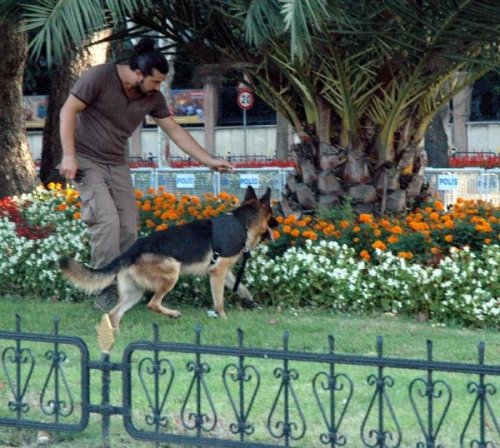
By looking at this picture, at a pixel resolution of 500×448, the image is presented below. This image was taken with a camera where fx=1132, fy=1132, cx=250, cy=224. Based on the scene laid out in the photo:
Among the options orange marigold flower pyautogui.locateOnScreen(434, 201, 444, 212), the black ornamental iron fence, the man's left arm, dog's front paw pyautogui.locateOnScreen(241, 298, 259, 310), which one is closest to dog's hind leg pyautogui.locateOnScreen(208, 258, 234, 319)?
dog's front paw pyautogui.locateOnScreen(241, 298, 259, 310)

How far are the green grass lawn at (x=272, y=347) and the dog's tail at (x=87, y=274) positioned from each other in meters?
0.38

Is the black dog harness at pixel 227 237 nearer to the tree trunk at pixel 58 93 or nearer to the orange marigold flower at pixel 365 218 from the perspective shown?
the orange marigold flower at pixel 365 218

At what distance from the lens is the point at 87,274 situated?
827 cm

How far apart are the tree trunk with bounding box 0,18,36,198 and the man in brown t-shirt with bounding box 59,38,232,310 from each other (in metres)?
5.27

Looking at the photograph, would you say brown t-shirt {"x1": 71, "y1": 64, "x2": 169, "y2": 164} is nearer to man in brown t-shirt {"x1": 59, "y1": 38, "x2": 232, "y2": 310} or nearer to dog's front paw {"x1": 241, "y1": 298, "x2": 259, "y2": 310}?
man in brown t-shirt {"x1": 59, "y1": 38, "x2": 232, "y2": 310}

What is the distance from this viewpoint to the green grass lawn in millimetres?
A: 5934

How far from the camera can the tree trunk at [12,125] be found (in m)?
14.0

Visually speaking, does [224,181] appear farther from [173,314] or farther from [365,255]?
[173,314]

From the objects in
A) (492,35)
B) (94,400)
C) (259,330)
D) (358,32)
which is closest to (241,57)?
(358,32)

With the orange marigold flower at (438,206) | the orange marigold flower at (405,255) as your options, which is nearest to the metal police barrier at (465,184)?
the orange marigold flower at (438,206)

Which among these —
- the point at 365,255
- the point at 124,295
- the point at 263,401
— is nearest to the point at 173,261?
the point at 124,295

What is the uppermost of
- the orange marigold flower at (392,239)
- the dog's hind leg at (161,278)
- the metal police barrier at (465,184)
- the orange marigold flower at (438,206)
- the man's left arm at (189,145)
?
the man's left arm at (189,145)

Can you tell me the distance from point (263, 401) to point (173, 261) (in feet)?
7.27

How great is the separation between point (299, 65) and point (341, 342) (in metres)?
2.95
